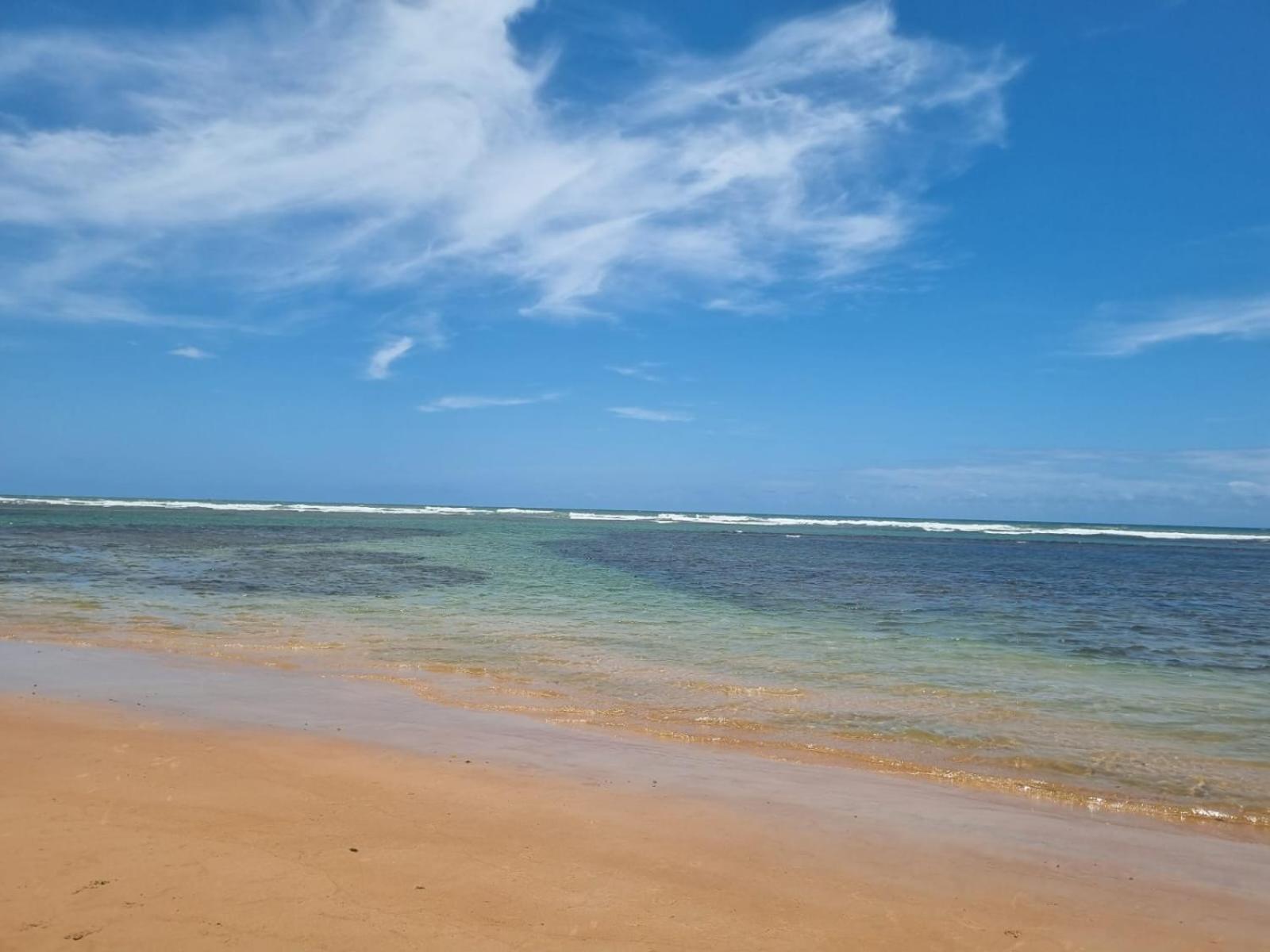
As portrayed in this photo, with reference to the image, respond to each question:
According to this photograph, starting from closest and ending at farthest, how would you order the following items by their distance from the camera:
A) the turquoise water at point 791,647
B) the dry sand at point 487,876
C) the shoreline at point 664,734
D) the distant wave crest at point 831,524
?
1. the dry sand at point 487,876
2. the shoreline at point 664,734
3. the turquoise water at point 791,647
4. the distant wave crest at point 831,524

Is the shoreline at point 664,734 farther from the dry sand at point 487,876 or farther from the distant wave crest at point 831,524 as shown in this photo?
the distant wave crest at point 831,524

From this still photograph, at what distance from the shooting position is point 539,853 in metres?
4.34

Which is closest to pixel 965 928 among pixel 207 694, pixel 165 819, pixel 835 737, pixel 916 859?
pixel 916 859

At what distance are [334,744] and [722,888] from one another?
3.58 meters

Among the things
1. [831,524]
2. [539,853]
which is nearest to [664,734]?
[539,853]

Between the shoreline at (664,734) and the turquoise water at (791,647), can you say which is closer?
the shoreline at (664,734)

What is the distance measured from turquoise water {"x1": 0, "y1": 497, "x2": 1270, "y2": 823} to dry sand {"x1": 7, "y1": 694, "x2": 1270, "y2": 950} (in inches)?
77.1

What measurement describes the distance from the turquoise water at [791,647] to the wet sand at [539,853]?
1.12 m

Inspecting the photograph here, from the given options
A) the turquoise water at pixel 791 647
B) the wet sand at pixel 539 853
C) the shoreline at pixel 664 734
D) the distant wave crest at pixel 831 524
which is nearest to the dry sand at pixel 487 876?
the wet sand at pixel 539 853

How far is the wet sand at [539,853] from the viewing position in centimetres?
355

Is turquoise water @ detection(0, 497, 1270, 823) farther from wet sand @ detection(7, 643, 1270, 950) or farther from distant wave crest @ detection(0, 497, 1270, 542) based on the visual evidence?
distant wave crest @ detection(0, 497, 1270, 542)

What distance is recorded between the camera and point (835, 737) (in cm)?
725

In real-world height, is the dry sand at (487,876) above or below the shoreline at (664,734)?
above

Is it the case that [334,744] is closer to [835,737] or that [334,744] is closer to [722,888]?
[722,888]
